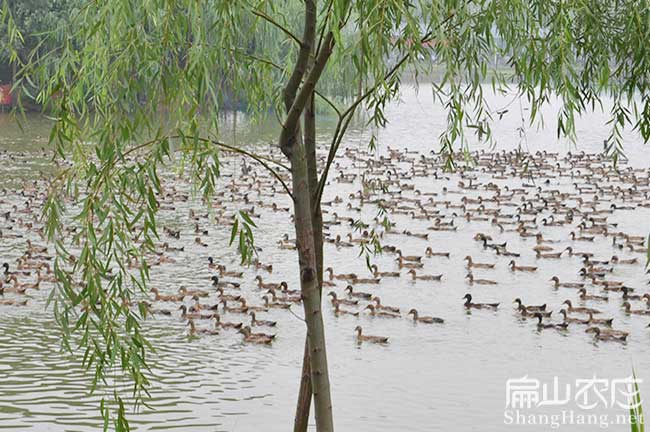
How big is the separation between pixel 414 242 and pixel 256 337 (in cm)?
614

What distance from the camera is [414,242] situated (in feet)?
57.3

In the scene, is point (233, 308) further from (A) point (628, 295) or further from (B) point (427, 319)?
(A) point (628, 295)

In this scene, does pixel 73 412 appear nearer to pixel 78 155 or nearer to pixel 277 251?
pixel 78 155

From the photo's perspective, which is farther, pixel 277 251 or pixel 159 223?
pixel 159 223

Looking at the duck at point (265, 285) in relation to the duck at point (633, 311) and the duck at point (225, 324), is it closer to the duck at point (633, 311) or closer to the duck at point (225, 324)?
the duck at point (225, 324)

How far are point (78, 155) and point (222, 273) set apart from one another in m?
10.8

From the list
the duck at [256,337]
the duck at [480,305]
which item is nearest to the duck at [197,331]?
the duck at [256,337]

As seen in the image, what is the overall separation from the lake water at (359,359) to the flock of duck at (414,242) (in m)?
0.13

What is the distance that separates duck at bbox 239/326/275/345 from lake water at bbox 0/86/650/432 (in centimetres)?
13

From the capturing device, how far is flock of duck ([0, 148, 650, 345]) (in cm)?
1302

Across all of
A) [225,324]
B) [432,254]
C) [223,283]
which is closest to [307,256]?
[225,324]

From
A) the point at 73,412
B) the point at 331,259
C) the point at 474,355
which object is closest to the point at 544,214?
the point at 331,259

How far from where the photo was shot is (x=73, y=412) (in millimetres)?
9367

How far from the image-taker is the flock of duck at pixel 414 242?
512 inches
